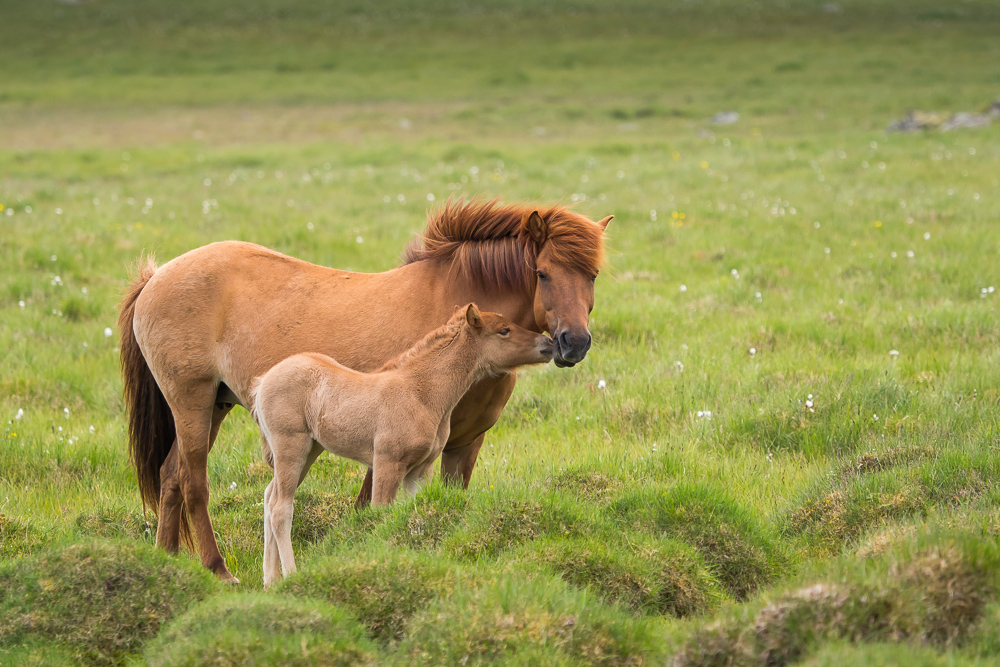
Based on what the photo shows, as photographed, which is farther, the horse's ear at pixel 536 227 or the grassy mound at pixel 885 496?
the horse's ear at pixel 536 227

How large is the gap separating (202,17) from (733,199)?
53.2 metres

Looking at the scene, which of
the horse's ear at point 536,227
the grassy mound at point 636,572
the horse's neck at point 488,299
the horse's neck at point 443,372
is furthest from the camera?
the horse's neck at point 488,299

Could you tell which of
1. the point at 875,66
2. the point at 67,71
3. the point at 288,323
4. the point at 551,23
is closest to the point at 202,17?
the point at 67,71

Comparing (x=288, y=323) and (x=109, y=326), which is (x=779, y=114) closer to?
(x=109, y=326)

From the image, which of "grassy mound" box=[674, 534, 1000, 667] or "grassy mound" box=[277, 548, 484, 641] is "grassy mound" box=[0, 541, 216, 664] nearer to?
"grassy mound" box=[277, 548, 484, 641]

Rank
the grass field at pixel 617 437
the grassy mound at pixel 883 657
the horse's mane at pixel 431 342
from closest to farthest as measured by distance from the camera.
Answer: the grassy mound at pixel 883 657 < the grass field at pixel 617 437 < the horse's mane at pixel 431 342

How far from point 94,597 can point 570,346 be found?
2538 mm

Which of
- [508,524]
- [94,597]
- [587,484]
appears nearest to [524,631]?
[508,524]

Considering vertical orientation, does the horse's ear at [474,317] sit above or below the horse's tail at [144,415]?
above

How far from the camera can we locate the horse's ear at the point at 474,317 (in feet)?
16.0

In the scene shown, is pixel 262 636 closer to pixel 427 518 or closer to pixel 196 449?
pixel 427 518

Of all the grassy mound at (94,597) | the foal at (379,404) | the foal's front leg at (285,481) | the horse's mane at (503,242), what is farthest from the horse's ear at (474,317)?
the grassy mound at (94,597)

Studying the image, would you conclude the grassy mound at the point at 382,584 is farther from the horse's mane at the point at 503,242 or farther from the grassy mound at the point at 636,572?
the horse's mane at the point at 503,242

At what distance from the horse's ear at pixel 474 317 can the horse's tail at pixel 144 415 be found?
92.2 inches
